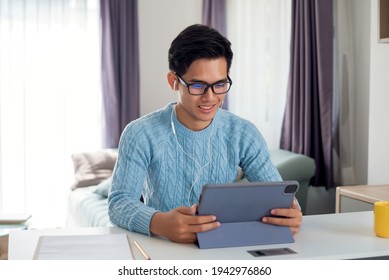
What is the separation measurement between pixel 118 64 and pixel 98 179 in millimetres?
1024

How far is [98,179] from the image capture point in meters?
4.96

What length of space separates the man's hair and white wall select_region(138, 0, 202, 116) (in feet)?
11.4

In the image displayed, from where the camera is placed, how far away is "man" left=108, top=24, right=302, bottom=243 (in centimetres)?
190

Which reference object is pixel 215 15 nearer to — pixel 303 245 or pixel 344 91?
pixel 344 91

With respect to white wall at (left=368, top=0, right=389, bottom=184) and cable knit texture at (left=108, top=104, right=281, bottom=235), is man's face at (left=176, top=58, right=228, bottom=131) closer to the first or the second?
cable knit texture at (left=108, top=104, right=281, bottom=235)

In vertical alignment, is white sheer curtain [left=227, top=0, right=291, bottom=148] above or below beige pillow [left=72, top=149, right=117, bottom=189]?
above

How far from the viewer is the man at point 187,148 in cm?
190

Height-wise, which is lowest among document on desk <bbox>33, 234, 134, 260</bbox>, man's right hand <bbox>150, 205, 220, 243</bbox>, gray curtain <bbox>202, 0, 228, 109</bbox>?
document on desk <bbox>33, 234, 134, 260</bbox>

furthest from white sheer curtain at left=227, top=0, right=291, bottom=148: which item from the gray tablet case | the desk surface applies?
the gray tablet case

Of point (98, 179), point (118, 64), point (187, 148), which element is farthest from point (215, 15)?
point (187, 148)

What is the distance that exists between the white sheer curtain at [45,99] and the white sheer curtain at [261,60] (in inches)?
47.5

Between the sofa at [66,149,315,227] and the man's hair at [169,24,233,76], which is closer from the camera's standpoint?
the man's hair at [169,24,233,76]

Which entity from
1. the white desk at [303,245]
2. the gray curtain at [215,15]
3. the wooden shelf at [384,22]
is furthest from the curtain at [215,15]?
the white desk at [303,245]
